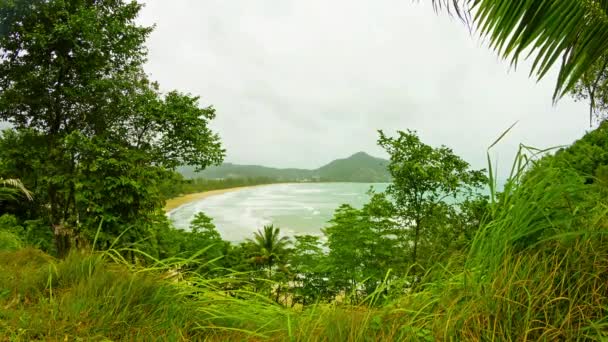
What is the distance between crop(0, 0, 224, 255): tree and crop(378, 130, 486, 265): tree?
9340 millimetres

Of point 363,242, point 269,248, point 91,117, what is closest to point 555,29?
point 91,117

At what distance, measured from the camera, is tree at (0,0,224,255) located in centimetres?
1149

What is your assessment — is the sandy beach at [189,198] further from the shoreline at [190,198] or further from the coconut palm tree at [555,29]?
the coconut palm tree at [555,29]

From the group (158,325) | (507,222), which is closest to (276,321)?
(158,325)

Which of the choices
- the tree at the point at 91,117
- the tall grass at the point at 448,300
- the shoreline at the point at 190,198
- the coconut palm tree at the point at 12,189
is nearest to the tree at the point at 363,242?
the tree at the point at 91,117

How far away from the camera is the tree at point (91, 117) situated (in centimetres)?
1149

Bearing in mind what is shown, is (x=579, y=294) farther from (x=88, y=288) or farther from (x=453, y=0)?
(x=88, y=288)

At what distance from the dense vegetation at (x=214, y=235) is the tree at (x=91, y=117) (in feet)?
0.23

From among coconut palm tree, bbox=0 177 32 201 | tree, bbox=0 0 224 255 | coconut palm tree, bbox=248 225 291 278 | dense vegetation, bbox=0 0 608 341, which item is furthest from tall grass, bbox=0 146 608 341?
coconut palm tree, bbox=248 225 291 278

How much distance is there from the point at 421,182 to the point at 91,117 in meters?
15.2

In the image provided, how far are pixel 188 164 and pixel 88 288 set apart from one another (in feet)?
42.1

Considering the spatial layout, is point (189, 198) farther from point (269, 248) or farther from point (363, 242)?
point (363, 242)

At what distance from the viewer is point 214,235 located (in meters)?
21.6

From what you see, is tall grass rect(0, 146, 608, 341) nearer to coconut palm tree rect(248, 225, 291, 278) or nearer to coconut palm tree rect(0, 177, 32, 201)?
coconut palm tree rect(0, 177, 32, 201)
